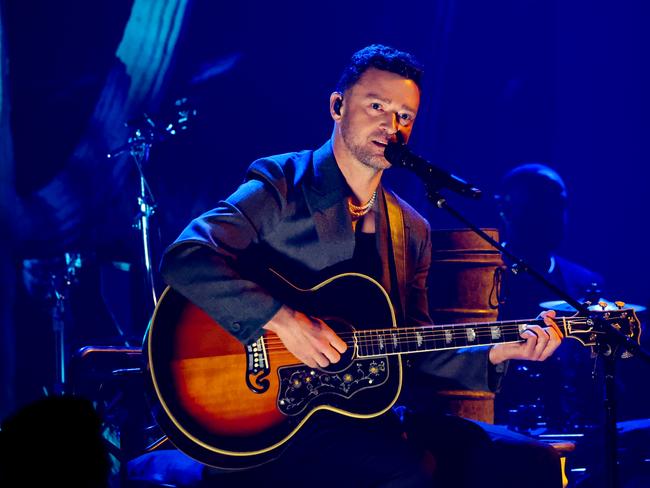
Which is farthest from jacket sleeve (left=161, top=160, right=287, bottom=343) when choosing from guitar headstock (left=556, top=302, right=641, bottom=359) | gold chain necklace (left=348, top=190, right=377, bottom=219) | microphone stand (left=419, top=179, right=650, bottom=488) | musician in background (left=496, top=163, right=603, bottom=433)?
musician in background (left=496, top=163, right=603, bottom=433)

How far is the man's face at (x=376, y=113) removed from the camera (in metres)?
3.47

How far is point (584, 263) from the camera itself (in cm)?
690

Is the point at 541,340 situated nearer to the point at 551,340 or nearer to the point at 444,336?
the point at 551,340

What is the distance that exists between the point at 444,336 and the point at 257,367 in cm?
85

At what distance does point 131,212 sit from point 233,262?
2.40 metres

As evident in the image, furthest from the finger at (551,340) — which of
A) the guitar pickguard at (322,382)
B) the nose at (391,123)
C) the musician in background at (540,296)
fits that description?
Result: the nose at (391,123)

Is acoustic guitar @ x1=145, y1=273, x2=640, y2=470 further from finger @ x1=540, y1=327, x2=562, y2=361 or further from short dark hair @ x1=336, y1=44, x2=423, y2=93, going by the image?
short dark hair @ x1=336, y1=44, x2=423, y2=93

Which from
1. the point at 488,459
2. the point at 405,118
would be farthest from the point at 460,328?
the point at 405,118

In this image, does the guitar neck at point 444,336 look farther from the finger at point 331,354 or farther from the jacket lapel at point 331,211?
the jacket lapel at point 331,211

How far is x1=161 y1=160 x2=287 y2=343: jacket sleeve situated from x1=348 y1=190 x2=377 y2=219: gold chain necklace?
49 cm

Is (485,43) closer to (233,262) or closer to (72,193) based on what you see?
(72,193)

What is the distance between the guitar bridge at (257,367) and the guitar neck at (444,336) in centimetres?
46

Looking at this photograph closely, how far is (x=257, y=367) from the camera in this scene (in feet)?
9.89

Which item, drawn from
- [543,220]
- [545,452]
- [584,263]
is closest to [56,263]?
[545,452]
